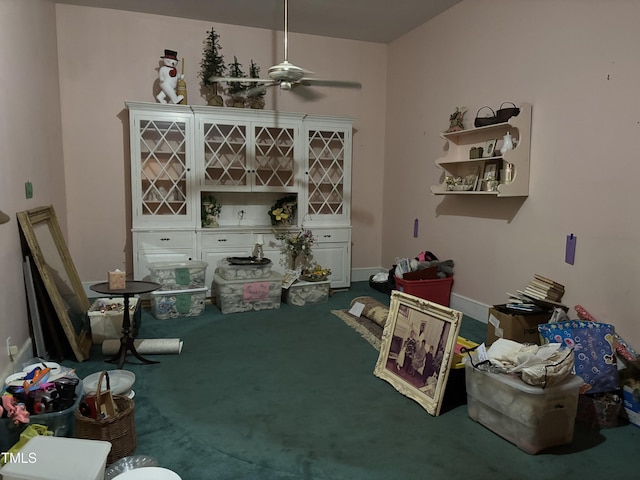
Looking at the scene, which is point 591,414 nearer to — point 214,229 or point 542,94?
point 542,94

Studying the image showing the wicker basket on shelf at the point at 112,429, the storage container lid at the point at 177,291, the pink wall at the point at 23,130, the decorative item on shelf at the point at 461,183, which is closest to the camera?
the wicker basket on shelf at the point at 112,429

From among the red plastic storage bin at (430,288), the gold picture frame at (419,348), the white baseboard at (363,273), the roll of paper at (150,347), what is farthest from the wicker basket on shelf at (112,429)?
the white baseboard at (363,273)

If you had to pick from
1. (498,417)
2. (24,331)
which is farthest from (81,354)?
(498,417)

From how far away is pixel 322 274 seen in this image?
478cm

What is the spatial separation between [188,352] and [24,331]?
1082 millimetres

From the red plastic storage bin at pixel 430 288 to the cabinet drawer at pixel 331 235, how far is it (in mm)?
1019

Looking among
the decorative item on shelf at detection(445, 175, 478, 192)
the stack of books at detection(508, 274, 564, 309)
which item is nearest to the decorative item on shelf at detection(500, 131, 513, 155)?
the decorative item on shelf at detection(445, 175, 478, 192)

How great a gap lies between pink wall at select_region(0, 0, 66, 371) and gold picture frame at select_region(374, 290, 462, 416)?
7.52 feet

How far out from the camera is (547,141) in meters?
3.36

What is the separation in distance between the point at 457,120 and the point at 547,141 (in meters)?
0.98

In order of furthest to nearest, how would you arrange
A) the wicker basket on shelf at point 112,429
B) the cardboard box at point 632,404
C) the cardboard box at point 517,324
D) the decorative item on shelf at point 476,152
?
1. the decorative item on shelf at point 476,152
2. the cardboard box at point 517,324
3. the cardboard box at point 632,404
4. the wicker basket on shelf at point 112,429

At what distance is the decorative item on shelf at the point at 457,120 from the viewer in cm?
414

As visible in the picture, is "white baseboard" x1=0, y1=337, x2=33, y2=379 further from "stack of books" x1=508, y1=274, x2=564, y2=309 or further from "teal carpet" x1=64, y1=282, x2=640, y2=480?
"stack of books" x1=508, y1=274, x2=564, y2=309

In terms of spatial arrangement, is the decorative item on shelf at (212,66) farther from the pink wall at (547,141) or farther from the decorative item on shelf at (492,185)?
the decorative item on shelf at (492,185)
